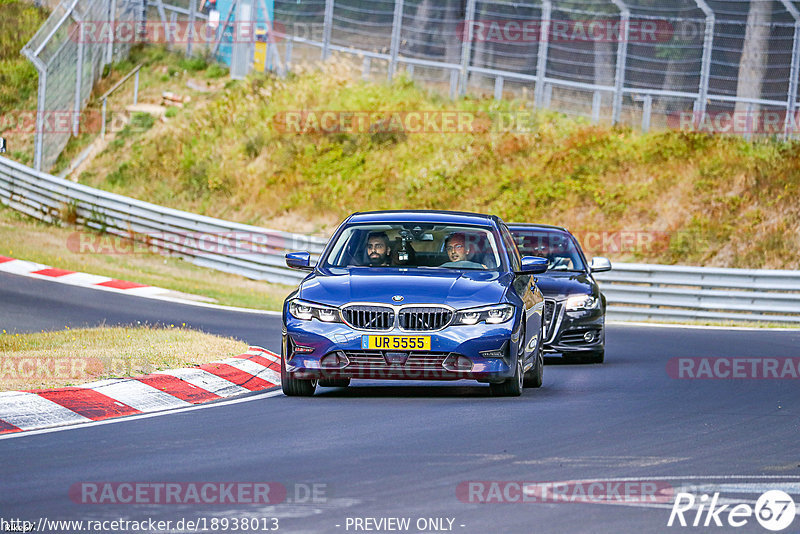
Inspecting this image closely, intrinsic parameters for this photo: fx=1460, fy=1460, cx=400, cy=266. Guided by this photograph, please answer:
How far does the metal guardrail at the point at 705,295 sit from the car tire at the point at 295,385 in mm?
14878

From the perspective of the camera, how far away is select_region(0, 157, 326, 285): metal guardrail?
97.1ft

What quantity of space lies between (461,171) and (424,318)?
80.7ft

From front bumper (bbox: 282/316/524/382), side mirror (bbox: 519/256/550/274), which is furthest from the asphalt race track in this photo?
side mirror (bbox: 519/256/550/274)

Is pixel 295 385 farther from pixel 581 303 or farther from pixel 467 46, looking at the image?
pixel 467 46

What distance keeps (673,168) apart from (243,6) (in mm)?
13724

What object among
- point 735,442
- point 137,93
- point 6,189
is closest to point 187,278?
point 6,189

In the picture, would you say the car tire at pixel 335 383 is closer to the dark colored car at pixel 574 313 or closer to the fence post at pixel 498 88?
the dark colored car at pixel 574 313

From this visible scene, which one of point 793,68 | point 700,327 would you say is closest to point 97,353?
point 700,327

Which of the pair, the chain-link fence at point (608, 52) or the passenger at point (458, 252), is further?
the chain-link fence at point (608, 52)

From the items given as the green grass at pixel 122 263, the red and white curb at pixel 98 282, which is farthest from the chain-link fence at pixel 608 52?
the red and white curb at pixel 98 282

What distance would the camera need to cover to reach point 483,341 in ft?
37.7

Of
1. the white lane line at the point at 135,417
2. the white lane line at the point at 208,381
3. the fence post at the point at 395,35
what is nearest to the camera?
the white lane line at the point at 135,417

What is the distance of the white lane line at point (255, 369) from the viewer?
528 inches

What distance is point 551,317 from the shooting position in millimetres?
16484
